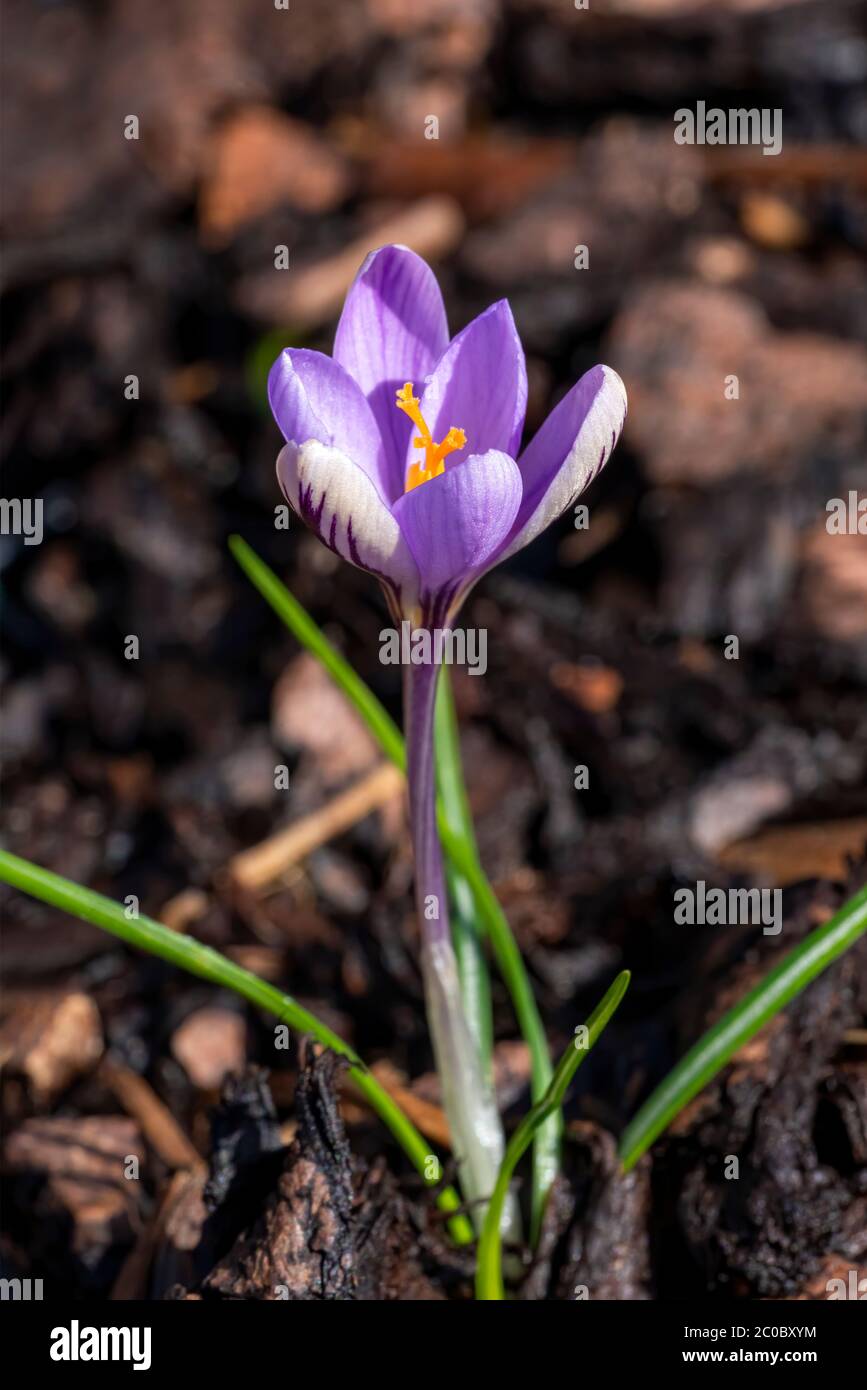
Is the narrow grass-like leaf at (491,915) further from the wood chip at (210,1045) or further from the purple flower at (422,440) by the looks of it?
the wood chip at (210,1045)

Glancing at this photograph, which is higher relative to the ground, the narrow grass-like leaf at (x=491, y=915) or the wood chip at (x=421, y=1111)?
the narrow grass-like leaf at (x=491, y=915)

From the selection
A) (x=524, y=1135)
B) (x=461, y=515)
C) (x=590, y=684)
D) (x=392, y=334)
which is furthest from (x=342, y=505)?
(x=590, y=684)

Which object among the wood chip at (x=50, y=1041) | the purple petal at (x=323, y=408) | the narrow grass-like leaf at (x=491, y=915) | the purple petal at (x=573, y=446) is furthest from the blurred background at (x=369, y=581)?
the purple petal at (x=323, y=408)

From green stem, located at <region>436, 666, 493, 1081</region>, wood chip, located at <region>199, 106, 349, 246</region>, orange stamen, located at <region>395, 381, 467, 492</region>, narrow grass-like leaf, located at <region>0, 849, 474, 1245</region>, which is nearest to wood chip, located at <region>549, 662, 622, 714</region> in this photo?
green stem, located at <region>436, 666, 493, 1081</region>

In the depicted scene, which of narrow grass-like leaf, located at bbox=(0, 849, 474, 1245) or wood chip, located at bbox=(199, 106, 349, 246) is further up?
wood chip, located at bbox=(199, 106, 349, 246)

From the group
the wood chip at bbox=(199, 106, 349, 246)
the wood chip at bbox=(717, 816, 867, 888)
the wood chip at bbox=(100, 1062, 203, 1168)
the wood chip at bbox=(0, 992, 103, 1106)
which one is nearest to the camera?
the wood chip at bbox=(100, 1062, 203, 1168)

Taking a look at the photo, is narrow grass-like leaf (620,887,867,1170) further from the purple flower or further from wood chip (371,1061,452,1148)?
the purple flower
